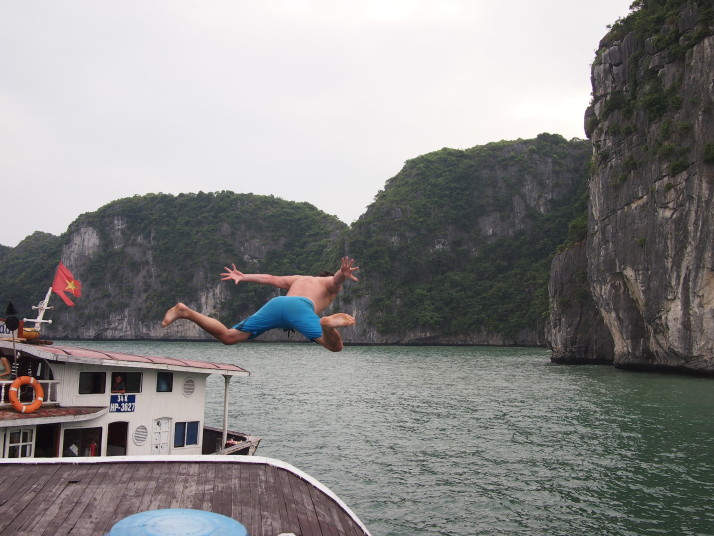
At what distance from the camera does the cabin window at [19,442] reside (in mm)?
13336

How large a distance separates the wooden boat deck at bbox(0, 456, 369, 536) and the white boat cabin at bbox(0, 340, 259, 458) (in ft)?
20.3

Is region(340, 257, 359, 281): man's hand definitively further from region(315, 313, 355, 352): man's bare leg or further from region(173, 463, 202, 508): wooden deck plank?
region(173, 463, 202, 508): wooden deck plank

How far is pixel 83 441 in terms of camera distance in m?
15.4

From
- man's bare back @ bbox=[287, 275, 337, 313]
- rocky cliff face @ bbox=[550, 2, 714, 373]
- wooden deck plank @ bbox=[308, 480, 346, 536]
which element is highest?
rocky cliff face @ bbox=[550, 2, 714, 373]

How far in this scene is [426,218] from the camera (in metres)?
145

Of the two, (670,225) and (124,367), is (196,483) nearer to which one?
(124,367)

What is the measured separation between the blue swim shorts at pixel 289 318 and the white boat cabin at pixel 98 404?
9.39 metres

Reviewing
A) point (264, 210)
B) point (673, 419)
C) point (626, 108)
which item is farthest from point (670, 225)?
point (264, 210)

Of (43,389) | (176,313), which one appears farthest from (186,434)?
(176,313)

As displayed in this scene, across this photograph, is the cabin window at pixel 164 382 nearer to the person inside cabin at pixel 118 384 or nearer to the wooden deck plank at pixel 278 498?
the person inside cabin at pixel 118 384

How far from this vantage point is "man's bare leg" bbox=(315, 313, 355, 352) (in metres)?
5.51

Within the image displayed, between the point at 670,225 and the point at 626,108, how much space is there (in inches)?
543

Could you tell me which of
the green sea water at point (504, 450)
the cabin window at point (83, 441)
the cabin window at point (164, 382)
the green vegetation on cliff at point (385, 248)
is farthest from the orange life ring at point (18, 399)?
the green vegetation on cliff at point (385, 248)

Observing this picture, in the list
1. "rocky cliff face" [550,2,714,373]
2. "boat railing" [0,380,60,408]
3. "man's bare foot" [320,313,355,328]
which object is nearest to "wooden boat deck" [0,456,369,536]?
"man's bare foot" [320,313,355,328]
